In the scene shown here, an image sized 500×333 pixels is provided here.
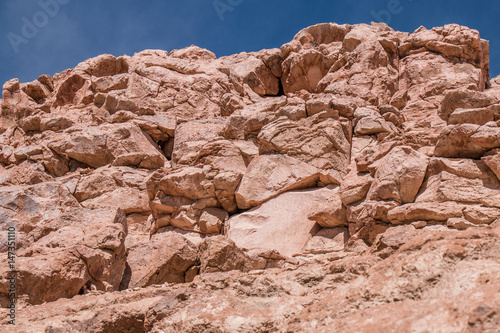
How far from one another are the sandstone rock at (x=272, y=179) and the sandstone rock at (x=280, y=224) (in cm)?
26

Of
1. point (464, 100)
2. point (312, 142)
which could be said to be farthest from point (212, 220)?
point (464, 100)

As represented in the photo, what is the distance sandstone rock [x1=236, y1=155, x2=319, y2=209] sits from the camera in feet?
51.6

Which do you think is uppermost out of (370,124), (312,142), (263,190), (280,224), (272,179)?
(370,124)

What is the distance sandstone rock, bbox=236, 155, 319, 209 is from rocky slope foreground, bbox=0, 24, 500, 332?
5 cm

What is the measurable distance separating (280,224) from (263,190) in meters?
1.43

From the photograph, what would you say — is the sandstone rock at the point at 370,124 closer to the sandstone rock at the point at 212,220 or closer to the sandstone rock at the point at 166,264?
the sandstone rock at the point at 212,220

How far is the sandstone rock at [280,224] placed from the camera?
14.2 m

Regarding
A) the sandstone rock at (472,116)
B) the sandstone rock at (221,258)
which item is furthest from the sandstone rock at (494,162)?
the sandstone rock at (221,258)

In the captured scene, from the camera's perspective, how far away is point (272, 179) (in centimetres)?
1599

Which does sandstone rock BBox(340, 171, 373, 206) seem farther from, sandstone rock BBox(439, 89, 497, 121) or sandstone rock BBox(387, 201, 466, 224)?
sandstone rock BBox(439, 89, 497, 121)

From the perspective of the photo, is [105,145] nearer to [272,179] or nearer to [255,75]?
[272,179]

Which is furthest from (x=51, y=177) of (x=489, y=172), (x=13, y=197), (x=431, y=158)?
(x=489, y=172)

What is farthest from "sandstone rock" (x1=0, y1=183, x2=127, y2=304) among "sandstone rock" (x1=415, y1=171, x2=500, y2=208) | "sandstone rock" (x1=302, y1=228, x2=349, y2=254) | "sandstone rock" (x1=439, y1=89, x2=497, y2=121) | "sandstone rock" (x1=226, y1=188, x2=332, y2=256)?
"sandstone rock" (x1=439, y1=89, x2=497, y2=121)

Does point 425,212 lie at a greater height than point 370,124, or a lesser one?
lesser
